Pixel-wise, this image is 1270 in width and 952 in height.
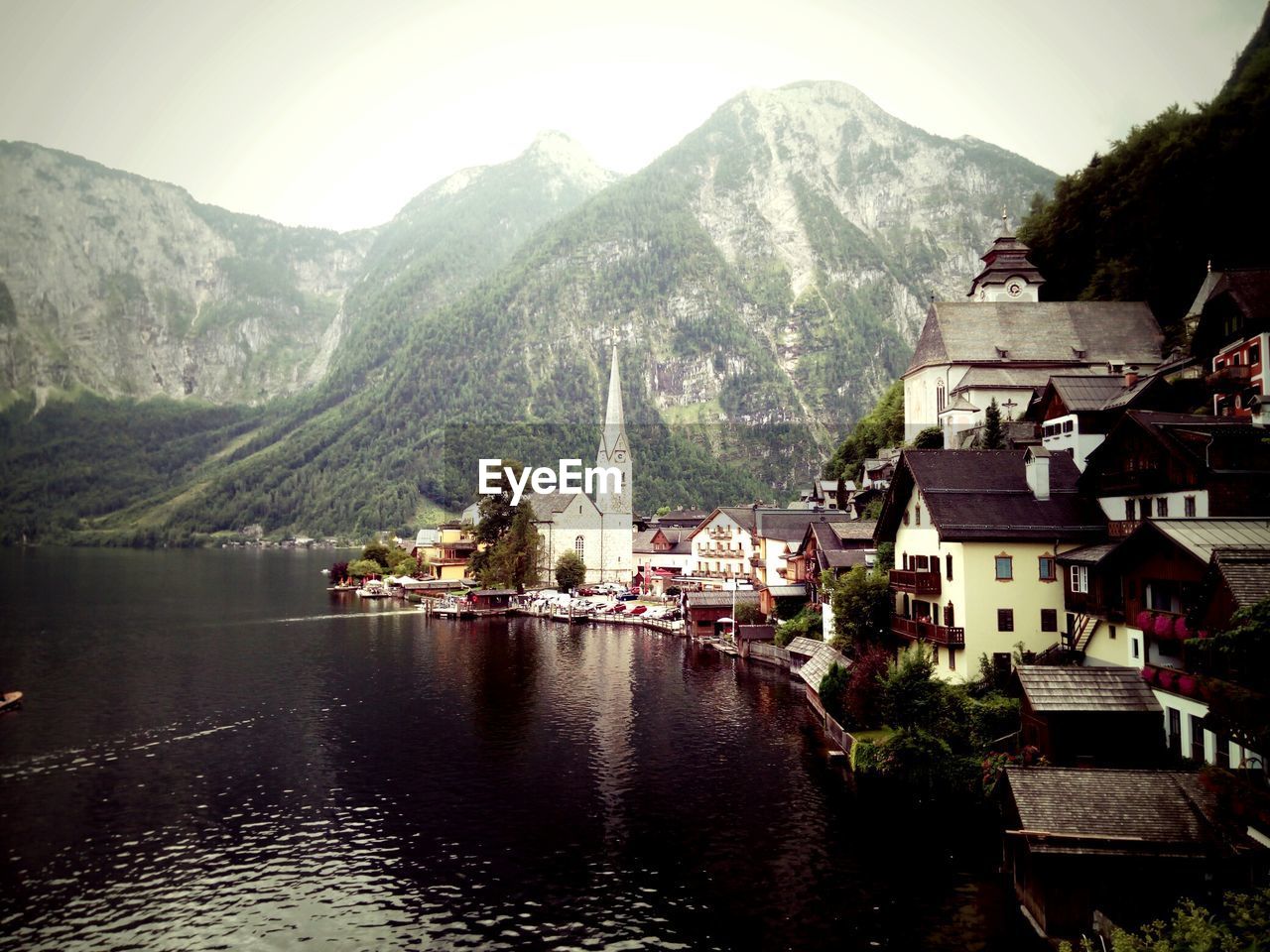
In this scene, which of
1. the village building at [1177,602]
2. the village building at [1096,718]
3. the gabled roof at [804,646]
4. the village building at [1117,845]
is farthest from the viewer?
the gabled roof at [804,646]

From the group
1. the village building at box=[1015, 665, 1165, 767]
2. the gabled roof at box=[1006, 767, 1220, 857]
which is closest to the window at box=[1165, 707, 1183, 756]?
the village building at box=[1015, 665, 1165, 767]

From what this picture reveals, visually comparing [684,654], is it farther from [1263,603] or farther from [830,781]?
[1263,603]

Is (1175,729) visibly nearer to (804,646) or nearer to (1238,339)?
(1238,339)

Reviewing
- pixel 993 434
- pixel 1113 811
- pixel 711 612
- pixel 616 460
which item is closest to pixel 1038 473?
pixel 993 434

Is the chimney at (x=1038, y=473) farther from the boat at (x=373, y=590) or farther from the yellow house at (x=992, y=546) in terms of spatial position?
the boat at (x=373, y=590)

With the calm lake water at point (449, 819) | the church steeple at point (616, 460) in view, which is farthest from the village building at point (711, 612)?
A: the church steeple at point (616, 460)

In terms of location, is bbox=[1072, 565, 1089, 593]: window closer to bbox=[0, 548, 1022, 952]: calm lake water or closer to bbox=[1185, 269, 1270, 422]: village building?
bbox=[1185, 269, 1270, 422]: village building

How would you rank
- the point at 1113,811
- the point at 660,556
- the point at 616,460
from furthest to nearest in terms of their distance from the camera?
the point at 616,460, the point at 660,556, the point at 1113,811
